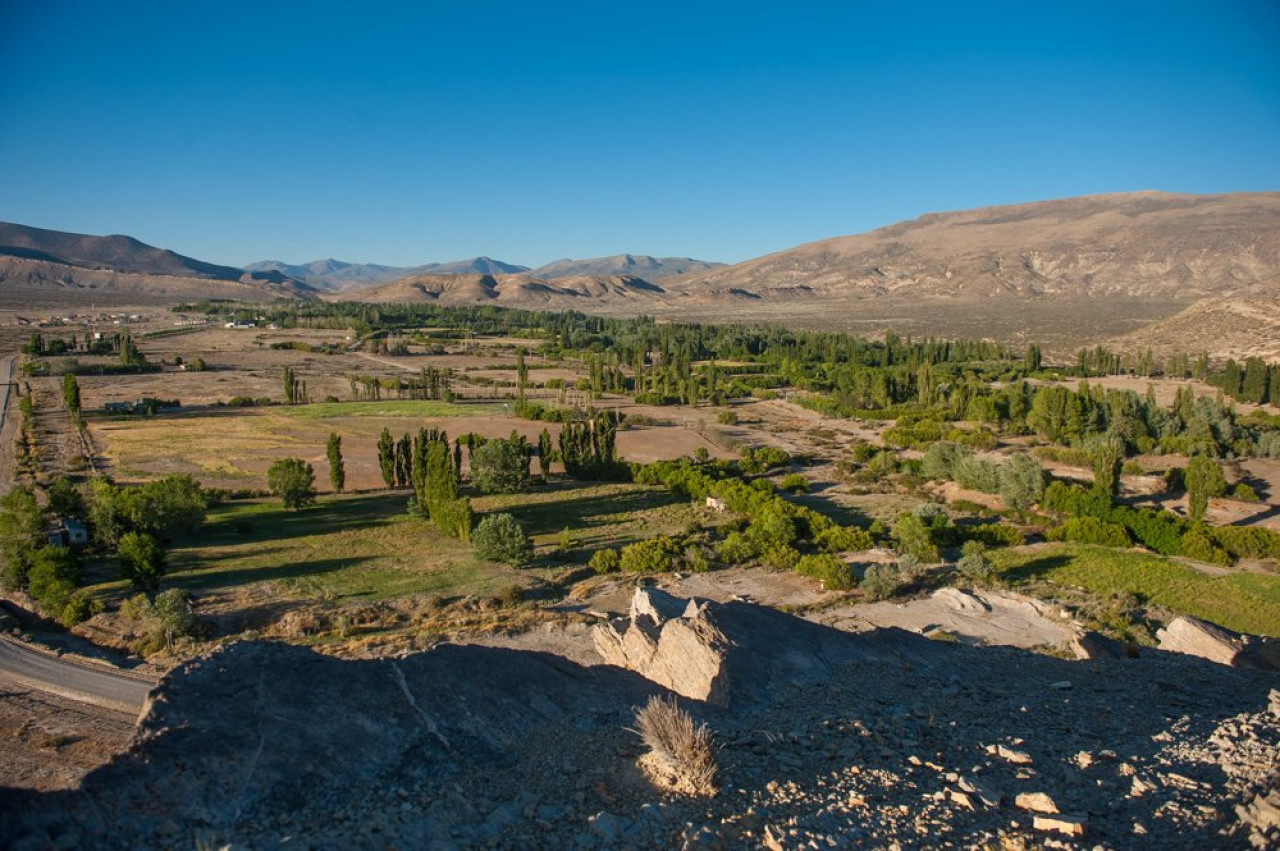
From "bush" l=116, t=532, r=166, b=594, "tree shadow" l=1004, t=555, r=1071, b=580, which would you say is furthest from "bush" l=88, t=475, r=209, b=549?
"tree shadow" l=1004, t=555, r=1071, b=580

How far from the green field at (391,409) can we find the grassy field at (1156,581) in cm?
5718

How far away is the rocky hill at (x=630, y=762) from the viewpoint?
27.3ft

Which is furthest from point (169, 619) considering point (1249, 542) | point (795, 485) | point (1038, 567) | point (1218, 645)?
point (1249, 542)

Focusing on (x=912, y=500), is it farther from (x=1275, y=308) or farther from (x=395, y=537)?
(x=1275, y=308)

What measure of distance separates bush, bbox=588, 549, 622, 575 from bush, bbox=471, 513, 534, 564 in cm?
308

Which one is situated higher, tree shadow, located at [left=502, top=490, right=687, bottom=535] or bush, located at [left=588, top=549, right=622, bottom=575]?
bush, located at [left=588, top=549, right=622, bottom=575]

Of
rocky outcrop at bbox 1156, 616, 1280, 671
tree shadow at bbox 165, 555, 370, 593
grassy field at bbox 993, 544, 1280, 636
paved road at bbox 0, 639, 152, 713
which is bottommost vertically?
tree shadow at bbox 165, 555, 370, 593

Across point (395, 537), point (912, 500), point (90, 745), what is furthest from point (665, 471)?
point (90, 745)

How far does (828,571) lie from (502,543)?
14151 mm

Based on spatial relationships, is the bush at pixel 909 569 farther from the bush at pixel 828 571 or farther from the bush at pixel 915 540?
the bush at pixel 828 571

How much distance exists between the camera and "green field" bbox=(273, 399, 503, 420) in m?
79.0

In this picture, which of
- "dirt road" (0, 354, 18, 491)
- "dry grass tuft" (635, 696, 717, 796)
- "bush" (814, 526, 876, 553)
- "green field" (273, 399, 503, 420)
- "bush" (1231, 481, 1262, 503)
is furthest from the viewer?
"green field" (273, 399, 503, 420)

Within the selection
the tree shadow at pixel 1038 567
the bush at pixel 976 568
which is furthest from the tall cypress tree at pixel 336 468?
the tree shadow at pixel 1038 567

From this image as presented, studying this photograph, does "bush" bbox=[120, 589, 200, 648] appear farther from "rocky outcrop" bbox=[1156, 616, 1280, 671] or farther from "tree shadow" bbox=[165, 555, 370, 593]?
"rocky outcrop" bbox=[1156, 616, 1280, 671]
